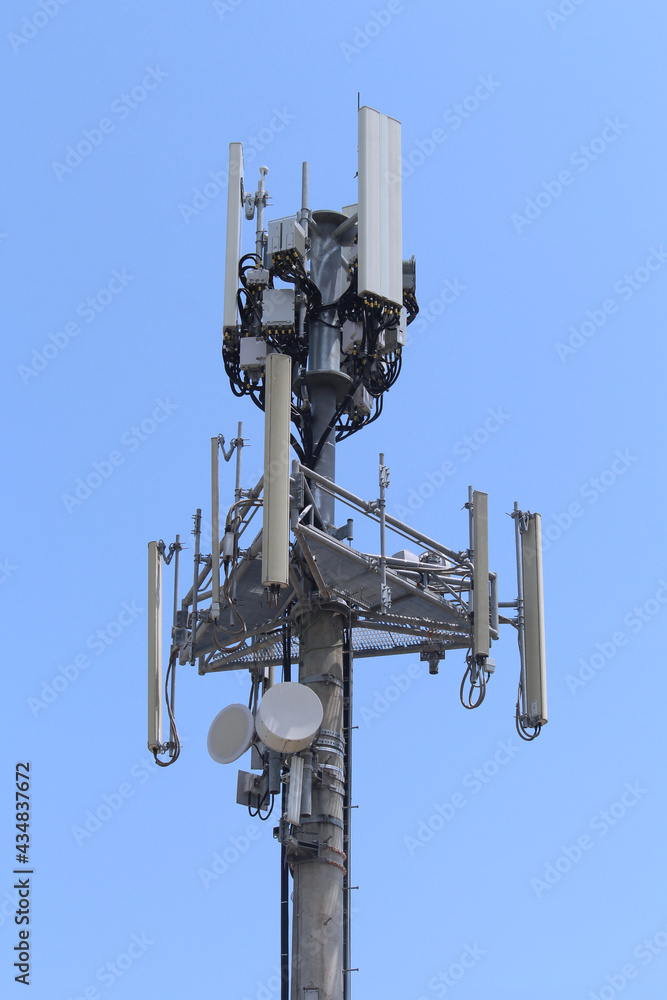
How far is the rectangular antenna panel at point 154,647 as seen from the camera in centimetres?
3112

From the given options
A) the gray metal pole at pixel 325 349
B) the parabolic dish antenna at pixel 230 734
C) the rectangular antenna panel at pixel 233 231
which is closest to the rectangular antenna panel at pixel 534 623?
the gray metal pole at pixel 325 349

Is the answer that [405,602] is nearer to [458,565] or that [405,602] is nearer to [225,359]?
[458,565]

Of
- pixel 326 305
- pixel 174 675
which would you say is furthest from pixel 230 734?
pixel 326 305

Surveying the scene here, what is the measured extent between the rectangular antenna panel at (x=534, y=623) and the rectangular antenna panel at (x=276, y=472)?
5.98m

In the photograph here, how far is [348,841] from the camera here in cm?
3028

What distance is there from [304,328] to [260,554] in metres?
6.22

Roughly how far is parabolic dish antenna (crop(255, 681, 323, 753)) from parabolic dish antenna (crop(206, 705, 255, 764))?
3.31 ft

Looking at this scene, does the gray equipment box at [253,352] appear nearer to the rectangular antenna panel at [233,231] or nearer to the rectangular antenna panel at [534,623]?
the rectangular antenna panel at [233,231]

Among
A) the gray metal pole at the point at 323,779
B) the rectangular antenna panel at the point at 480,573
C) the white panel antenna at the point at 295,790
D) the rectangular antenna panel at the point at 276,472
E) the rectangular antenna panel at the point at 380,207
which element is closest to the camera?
the rectangular antenna panel at the point at 276,472

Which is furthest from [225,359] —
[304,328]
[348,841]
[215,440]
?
[348,841]

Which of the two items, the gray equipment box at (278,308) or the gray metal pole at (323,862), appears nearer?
the gray metal pole at (323,862)

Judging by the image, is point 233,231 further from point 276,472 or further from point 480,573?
point 480,573

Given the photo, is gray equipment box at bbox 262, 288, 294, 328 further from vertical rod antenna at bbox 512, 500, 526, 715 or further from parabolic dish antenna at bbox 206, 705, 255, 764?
parabolic dish antenna at bbox 206, 705, 255, 764

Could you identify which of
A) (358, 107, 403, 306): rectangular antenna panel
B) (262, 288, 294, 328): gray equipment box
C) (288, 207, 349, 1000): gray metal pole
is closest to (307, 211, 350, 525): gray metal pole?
(288, 207, 349, 1000): gray metal pole
